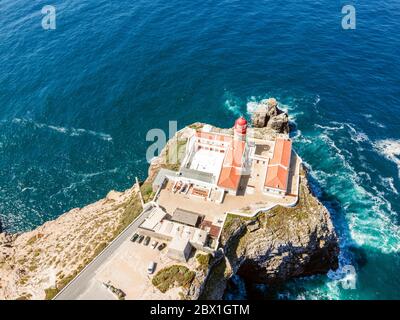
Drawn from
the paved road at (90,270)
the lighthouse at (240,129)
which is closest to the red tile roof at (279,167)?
the lighthouse at (240,129)

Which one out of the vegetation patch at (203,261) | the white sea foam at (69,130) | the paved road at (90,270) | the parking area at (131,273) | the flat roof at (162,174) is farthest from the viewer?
the white sea foam at (69,130)

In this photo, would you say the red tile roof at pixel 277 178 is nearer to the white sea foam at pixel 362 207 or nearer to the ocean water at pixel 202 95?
the ocean water at pixel 202 95

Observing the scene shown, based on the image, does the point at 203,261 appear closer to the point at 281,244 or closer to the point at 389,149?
the point at 281,244

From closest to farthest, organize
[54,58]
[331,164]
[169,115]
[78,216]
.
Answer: [78,216] < [331,164] < [169,115] < [54,58]

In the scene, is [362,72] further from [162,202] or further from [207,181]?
[162,202]

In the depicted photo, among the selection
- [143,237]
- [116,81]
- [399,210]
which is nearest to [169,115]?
[116,81]

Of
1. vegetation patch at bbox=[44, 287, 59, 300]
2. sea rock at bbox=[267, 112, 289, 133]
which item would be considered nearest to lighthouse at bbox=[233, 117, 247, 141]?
sea rock at bbox=[267, 112, 289, 133]
